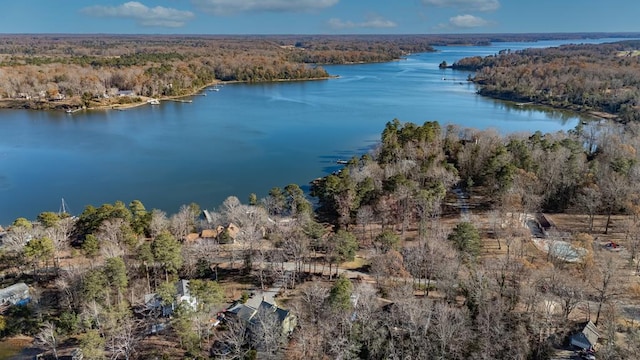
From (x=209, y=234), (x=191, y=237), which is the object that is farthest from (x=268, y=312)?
(x=209, y=234)

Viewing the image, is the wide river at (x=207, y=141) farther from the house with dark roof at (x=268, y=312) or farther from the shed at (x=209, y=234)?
the house with dark roof at (x=268, y=312)

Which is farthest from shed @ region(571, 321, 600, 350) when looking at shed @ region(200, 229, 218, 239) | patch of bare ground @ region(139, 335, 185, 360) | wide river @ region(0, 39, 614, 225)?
wide river @ region(0, 39, 614, 225)

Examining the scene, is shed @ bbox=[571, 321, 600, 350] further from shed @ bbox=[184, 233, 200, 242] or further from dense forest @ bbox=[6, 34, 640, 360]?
shed @ bbox=[184, 233, 200, 242]

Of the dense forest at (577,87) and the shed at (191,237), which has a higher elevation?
the dense forest at (577,87)

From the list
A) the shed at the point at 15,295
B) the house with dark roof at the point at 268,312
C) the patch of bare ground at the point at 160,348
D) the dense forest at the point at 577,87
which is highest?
the dense forest at the point at 577,87

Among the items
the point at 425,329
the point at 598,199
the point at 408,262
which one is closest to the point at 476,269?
the point at 408,262

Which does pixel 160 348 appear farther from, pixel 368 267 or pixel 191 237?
pixel 368 267

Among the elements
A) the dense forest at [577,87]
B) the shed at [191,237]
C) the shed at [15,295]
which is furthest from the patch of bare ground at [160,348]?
the dense forest at [577,87]

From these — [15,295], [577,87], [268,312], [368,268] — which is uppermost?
[577,87]
